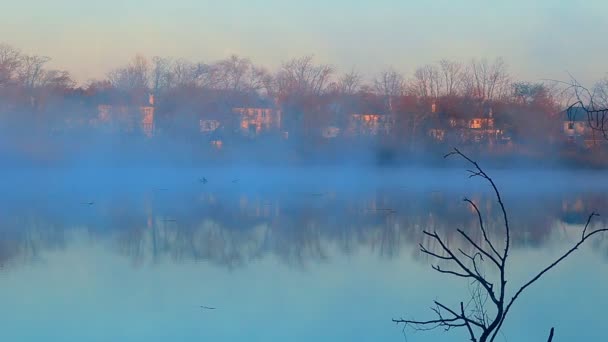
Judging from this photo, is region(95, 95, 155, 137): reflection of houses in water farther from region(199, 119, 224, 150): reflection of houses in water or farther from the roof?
the roof

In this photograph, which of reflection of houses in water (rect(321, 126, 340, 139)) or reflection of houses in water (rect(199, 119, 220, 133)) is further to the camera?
reflection of houses in water (rect(199, 119, 220, 133))

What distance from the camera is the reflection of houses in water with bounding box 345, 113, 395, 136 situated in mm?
25359

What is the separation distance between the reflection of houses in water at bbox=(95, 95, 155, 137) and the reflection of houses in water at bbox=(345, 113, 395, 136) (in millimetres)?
6518

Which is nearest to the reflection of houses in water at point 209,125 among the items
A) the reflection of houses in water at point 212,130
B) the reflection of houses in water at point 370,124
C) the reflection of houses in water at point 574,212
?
the reflection of houses in water at point 212,130

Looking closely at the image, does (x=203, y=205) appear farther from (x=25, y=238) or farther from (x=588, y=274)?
(x=588, y=274)

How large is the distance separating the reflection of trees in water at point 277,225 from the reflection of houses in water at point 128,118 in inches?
425

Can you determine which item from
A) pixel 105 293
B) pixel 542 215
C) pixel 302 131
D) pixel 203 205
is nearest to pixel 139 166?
pixel 302 131

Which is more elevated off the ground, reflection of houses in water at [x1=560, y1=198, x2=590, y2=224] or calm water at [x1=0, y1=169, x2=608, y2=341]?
calm water at [x1=0, y1=169, x2=608, y2=341]

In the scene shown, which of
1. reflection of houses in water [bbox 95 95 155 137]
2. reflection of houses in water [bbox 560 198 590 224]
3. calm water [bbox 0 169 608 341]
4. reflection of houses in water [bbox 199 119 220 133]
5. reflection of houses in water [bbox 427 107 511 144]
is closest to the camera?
calm water [bbox 0 169 608 341]

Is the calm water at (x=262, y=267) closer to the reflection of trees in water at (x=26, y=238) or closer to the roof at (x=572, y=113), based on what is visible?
the reflection of trees in water at (x=26, y=238)

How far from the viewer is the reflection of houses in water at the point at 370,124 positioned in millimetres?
25359

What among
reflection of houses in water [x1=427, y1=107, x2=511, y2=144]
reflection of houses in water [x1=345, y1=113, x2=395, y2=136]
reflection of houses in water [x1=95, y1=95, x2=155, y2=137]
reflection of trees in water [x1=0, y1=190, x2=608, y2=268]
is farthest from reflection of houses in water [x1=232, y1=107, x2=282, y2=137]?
reflection of trees in water [x1=0, y1=190, x2=608, y2=268]

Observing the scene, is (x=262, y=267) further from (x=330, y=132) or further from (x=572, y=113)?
(x=330, y=132)

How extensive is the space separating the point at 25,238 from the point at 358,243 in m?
3.75
